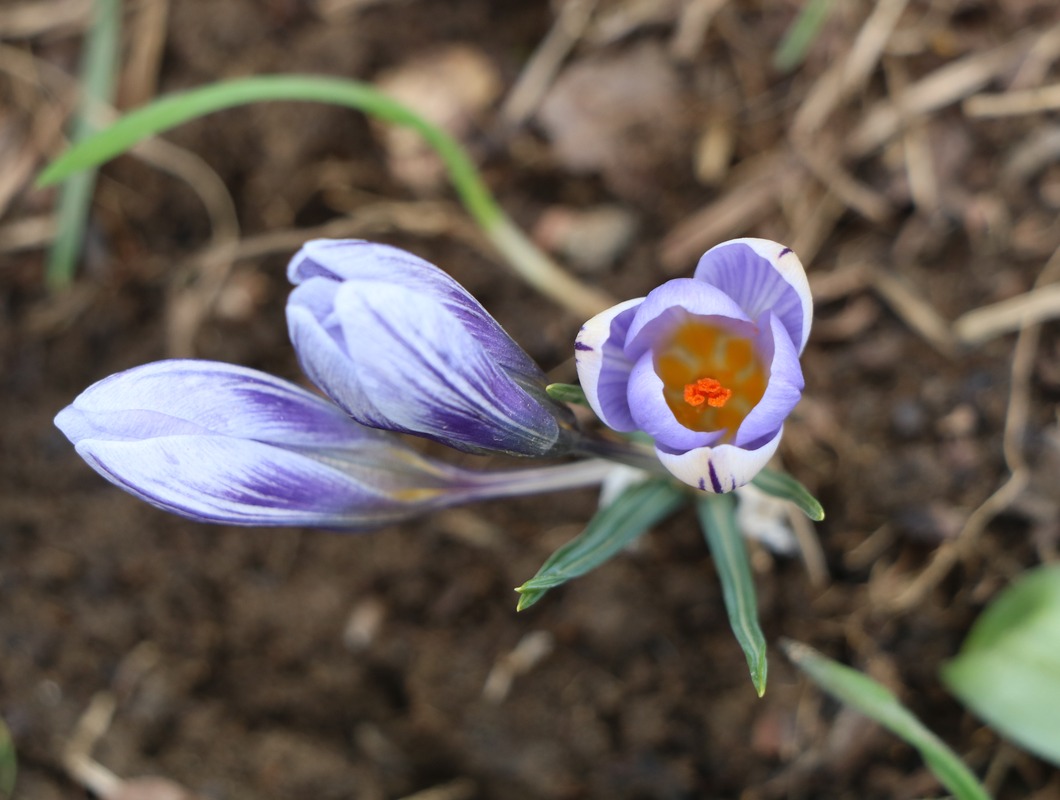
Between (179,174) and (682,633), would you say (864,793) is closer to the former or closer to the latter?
(682,633)

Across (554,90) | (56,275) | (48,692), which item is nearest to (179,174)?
(56,275)

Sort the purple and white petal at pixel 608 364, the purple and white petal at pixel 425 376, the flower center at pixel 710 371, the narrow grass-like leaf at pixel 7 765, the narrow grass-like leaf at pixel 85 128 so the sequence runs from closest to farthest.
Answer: the purple and white petal at pixel 425 376
the purple and white petal at pixel 608 364
the flower center at pixel 710 371
the narrow grass-like leaf at pixel 7 765
the narrow grass-like leaf at pixel 85 128

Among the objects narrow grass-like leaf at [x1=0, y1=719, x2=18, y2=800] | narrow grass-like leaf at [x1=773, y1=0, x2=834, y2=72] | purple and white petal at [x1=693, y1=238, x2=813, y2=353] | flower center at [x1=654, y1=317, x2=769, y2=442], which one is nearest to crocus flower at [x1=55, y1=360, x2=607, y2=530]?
flower center at [x1=654, y1=317, x2=769, y2=442]

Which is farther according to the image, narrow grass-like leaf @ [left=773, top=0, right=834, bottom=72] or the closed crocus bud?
narrow grass-like leaf @ [left=773, top=0, right=834, bottom=72]

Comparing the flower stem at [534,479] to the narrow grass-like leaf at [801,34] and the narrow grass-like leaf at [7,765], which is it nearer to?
the narrow grass-like leaf at [801,34]

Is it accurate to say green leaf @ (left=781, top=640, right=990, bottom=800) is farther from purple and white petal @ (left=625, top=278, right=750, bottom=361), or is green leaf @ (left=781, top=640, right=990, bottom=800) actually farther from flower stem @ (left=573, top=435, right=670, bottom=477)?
purple and white petal @ (left=625, top=278, right=750, bottom=361)

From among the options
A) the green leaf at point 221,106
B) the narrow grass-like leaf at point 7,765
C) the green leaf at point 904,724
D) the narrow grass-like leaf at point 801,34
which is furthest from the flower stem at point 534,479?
the narrow grass-like leaf at point 7,765
